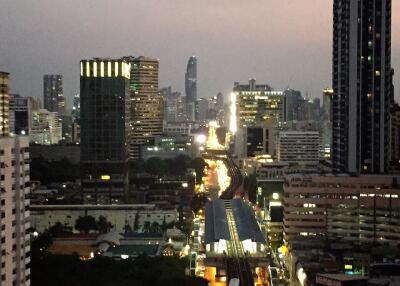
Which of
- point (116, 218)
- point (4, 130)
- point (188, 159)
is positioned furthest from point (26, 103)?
point (4, 130)

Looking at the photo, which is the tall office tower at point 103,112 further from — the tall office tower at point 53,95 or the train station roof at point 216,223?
the tall office tower at point 53,95

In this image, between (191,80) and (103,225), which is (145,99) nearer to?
(103,225)

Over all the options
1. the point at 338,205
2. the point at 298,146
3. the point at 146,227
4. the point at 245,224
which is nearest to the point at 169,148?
the point at 298,146

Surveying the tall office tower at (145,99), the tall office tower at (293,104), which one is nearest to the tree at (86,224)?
the tall office tower at (145,99)

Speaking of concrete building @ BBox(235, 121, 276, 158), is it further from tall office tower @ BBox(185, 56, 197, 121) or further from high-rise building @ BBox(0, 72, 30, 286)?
tall office tower @ BBox(185, 56, 197, 121)

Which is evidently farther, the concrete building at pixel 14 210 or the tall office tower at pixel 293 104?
the tall office tower at pixel 293 104
